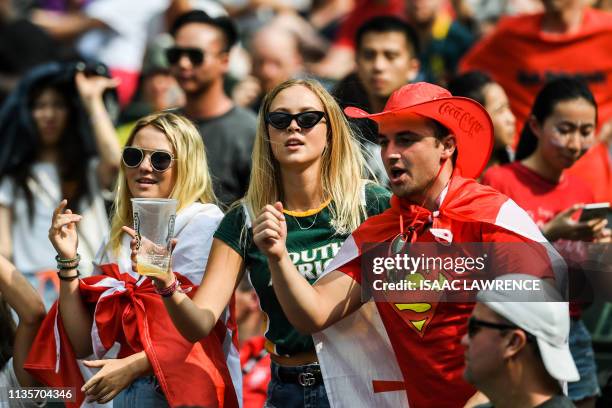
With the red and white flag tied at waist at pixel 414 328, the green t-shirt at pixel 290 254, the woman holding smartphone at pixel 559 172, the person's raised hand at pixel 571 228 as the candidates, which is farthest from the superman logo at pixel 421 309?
the woman holding smartphone at pixel 559 172

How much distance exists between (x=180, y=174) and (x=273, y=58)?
3956 mm

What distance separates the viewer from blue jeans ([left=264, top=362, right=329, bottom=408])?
17.1 feet

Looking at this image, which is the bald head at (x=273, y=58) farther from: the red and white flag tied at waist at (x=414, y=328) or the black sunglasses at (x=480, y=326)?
the black sunglasses at (x=480, y=326)

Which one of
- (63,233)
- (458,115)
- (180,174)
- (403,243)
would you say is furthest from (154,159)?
(458,115)

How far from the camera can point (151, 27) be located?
1077cm

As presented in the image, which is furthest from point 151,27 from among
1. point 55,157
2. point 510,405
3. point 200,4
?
point 510,405

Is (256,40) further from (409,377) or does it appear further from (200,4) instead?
(409,377)

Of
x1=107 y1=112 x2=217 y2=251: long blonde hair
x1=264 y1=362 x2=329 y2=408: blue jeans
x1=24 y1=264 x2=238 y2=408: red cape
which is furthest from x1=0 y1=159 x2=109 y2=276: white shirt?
x1=264 y1=362 x2=329 y2=408: blue jeans

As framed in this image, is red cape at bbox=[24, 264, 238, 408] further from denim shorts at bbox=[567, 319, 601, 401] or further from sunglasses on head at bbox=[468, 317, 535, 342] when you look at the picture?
denim shorts at bbox=[567, 319, 601, 401]

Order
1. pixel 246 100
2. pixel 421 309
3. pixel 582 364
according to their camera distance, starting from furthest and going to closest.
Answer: pixel 246 100, pixel 582 364, pixel 421 309

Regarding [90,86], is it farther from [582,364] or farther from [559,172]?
[582,364]

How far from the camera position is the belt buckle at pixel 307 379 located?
5.21m

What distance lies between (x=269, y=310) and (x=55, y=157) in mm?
3100

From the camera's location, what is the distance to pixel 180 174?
18.7 ft
